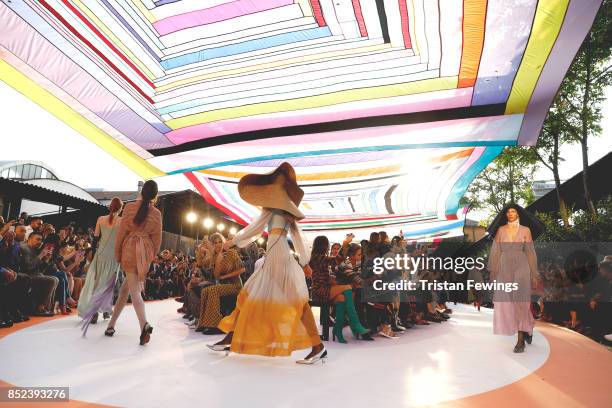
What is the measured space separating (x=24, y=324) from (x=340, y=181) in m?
5.89

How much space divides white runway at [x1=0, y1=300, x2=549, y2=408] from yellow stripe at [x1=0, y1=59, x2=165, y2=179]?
2.73m

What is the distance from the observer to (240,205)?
33.7 feet

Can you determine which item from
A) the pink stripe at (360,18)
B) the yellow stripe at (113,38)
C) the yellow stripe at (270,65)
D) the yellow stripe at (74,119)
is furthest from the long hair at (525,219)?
the yellow stripe at (74,119)

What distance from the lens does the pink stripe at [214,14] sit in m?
3.73

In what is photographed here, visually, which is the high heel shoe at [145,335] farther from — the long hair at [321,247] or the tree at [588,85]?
the tree at [588,85]

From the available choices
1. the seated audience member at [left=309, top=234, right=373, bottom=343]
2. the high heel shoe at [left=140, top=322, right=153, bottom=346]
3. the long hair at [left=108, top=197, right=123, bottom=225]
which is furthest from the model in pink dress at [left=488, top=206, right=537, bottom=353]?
the long hair at [left=108, top=197, right=123, bottom=225]

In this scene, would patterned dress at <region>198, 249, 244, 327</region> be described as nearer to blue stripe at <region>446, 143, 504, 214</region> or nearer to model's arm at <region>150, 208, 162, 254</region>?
model's arm at <region>150, 208, 162, 254</region>

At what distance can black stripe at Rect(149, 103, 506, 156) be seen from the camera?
5.29 m

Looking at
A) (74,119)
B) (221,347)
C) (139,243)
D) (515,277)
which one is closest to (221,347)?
(221,347)

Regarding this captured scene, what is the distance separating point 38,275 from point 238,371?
171 inches

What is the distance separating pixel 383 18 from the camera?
3.81 meters

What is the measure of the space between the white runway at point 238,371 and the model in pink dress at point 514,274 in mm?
268

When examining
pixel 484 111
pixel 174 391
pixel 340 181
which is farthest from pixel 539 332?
pixel 174 391

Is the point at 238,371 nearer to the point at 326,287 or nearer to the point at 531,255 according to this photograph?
the point at 326,287
